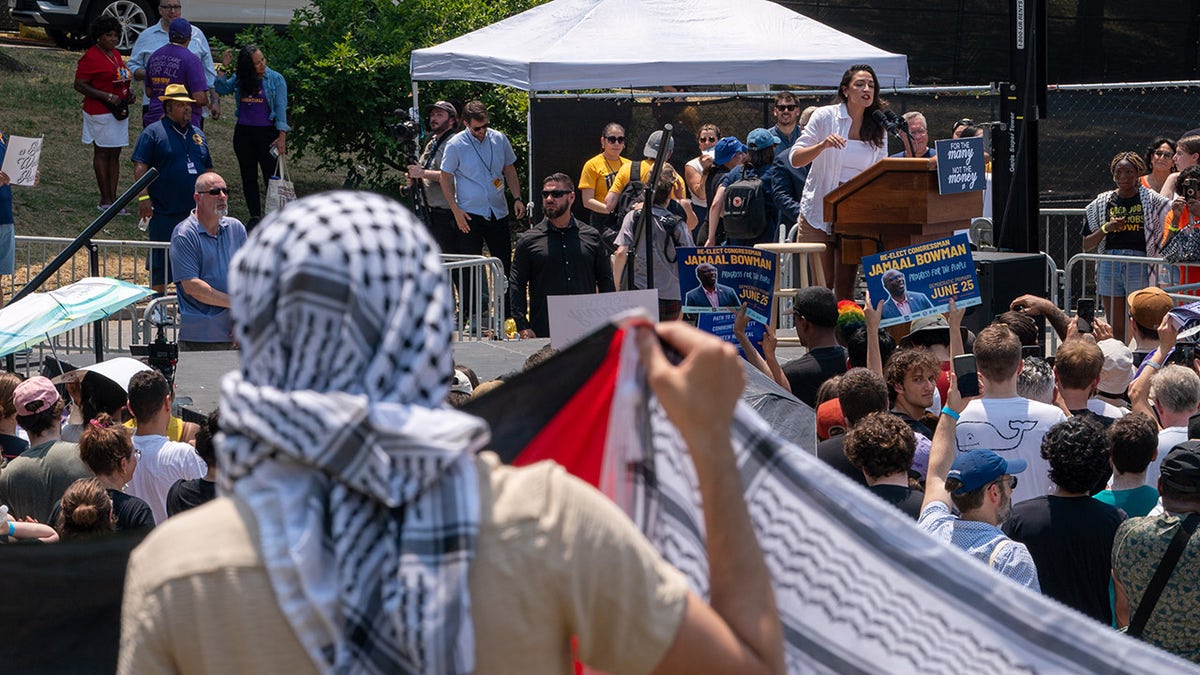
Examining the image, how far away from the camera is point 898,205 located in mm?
10055

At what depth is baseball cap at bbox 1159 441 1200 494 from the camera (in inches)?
179

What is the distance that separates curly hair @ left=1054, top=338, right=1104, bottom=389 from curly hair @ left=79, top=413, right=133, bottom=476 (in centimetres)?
385

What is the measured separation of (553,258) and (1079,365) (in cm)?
546

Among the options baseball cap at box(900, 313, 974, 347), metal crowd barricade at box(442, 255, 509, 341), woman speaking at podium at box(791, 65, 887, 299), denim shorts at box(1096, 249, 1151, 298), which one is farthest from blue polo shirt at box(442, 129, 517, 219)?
baseball cap at box(900, 313, 974, 347)

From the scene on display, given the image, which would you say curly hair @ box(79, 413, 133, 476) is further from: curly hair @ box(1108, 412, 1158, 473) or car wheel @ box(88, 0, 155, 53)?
car wheel @ box(88, 0, 155, 53)

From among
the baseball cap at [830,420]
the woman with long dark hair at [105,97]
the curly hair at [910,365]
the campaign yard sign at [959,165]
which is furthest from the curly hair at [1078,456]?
the woman with long dark hair at [105,97]

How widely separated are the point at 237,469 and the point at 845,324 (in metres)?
6.80

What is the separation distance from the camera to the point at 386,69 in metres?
19.4

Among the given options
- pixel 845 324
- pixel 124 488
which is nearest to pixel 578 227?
pixel 845 324

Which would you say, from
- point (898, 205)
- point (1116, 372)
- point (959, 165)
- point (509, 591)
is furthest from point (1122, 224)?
point (509, 591)

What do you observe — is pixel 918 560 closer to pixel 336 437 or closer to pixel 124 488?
pixel 336 437

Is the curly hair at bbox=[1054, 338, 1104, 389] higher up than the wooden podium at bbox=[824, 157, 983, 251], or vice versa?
the wooden podium at bbox=[824, 157, 983, 251]

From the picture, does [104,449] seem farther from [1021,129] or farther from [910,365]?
[1021,129]

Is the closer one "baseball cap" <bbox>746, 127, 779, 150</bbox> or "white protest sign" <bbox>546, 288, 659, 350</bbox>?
"white protest sign" <bbox>546, 288, 659, 350</bbox>
